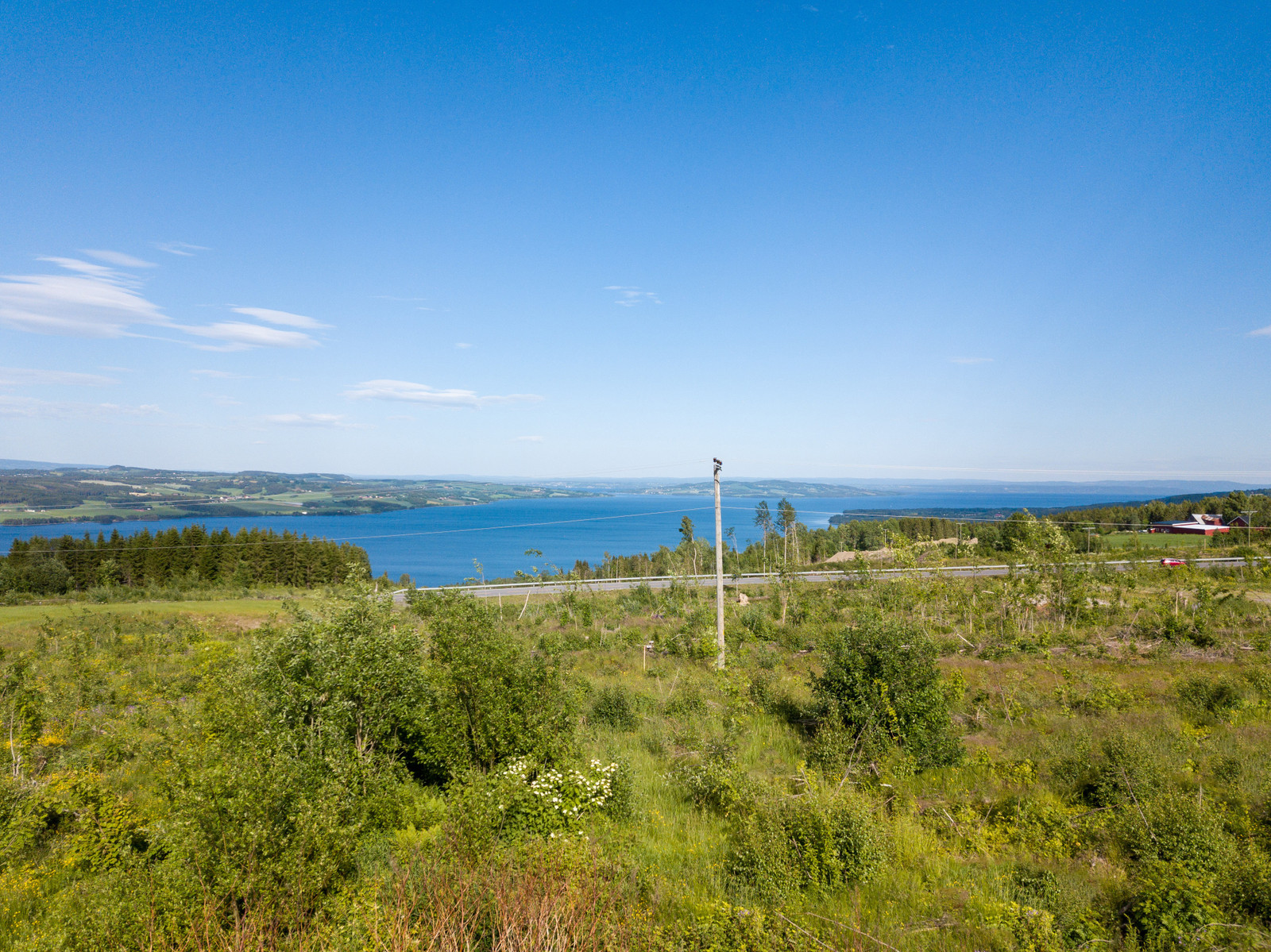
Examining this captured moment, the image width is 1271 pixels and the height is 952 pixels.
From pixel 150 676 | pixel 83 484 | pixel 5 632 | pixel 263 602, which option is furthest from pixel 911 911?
pixel 83 484

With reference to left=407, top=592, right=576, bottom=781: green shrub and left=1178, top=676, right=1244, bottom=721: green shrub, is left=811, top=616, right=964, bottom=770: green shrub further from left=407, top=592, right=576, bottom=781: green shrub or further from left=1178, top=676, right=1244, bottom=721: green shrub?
left=407, top=592, right=576, bottom=781: green shrub

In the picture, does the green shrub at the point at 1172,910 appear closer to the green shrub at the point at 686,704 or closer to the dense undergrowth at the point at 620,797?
the dense undergrowth at the point at 620,797

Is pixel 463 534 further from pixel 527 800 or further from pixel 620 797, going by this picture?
pixel 527 800

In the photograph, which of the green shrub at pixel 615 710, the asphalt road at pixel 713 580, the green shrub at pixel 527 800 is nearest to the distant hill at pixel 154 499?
the asphalt road at pixel 713 580

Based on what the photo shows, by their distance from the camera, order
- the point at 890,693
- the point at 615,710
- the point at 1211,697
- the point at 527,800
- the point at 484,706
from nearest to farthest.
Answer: the point at 527,800 → the point at 484,706 → the point at 890,693 → the point at 1211,697 → the point at 615,710

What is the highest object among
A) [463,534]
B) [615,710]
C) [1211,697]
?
[1211,697]

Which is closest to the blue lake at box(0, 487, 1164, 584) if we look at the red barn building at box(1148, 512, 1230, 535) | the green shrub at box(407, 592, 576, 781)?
the red barn building at box(1148, 512, 1230, 535)

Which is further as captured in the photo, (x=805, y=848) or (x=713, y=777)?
(x=713, y=777)

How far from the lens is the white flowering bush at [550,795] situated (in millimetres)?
8844

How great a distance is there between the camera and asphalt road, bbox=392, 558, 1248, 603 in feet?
106

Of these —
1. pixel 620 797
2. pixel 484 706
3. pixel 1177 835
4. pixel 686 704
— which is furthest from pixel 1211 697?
pixel 484 706

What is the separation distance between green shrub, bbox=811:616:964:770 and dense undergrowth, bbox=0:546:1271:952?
0.06 metres

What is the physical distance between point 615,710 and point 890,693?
7.27 metres

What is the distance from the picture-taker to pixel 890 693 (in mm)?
11852
